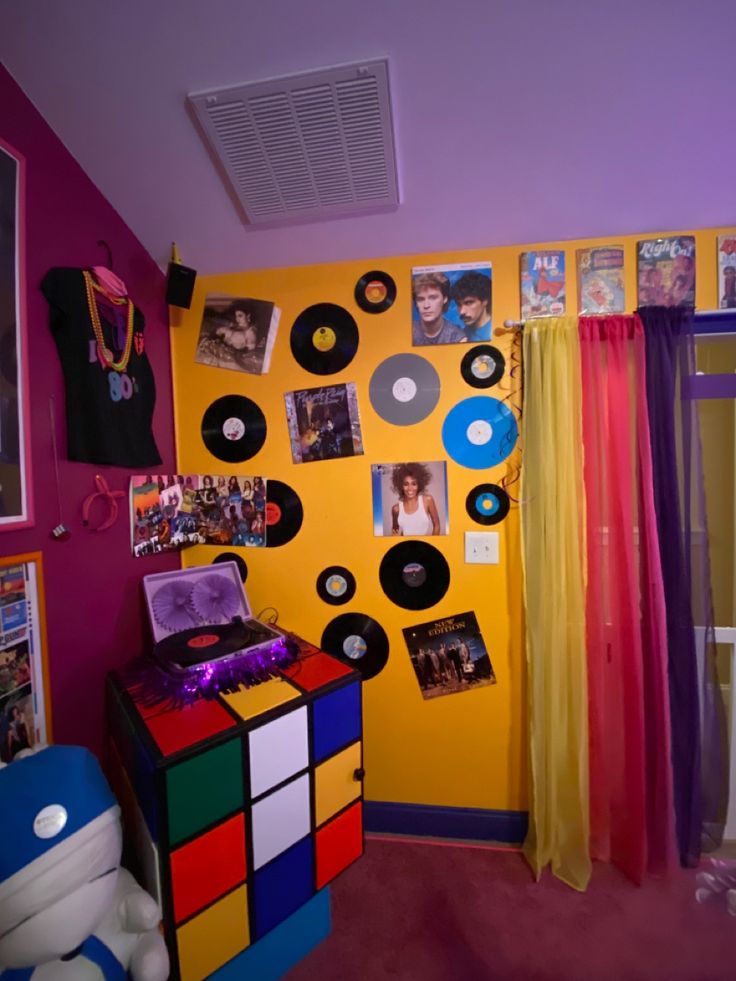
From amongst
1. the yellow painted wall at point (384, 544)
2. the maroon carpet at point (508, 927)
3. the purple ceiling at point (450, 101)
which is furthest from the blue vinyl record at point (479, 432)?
the maroon carpet at point (508, 927)

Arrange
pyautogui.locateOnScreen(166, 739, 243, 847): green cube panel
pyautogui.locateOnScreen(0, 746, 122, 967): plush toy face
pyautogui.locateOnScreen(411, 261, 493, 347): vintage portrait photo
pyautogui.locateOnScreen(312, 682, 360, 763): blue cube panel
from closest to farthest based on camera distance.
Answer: pyautogui.locateOnScreen(0, 746, 122, 967): plush toy face → pyautogui.locateOnScreen(166, 739, 243, 847): green cube panel → pyautogui.locateOnScreen(312, 682, 360, 763): blue cube panel → pyautogui.locateOnScreen(411, 261, 493, 347): vintage portrait photo

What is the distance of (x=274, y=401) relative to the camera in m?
1.47

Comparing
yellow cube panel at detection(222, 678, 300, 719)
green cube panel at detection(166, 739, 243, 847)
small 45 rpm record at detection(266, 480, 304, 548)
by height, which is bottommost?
green cube panel at detection(166, 739, 243, 847)

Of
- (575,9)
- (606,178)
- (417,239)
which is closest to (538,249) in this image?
(606,178)

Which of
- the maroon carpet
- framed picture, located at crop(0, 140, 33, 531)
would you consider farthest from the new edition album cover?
the maroon carpet

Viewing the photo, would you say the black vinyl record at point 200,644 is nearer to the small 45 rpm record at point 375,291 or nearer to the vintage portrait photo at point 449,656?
the vintage portrait photo at point 449,656

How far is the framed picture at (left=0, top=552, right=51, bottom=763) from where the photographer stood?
0.90 metres

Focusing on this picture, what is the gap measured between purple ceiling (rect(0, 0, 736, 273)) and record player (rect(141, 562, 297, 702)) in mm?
1153

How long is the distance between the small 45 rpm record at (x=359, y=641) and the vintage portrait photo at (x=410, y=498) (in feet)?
1.14

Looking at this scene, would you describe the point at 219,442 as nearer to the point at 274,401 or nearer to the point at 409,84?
the point at 274,401

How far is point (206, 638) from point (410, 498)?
79 cm

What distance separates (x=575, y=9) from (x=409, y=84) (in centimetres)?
36

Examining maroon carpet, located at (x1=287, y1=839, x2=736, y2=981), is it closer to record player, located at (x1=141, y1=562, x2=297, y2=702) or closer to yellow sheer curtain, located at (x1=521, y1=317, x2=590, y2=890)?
yellow sheer curtain, located at (x1=521, y1=317, x2=590, y2=890)

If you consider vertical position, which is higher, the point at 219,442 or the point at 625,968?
the point at 219,442
